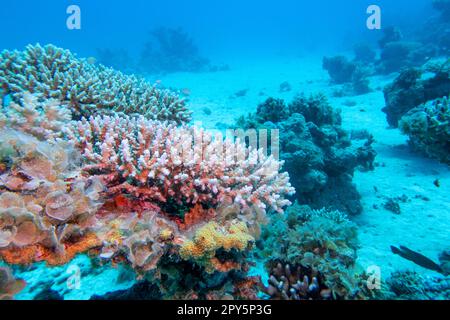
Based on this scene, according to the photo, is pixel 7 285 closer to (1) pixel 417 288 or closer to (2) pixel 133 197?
(2) pixel 133 197

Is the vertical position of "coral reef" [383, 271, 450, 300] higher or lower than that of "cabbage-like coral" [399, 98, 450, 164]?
lower

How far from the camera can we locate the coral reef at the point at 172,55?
3022 cm

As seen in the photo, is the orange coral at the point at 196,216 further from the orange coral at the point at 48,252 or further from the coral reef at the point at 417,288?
the coral reef at the point at 417,288

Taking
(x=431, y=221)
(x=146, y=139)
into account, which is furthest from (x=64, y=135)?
(x=431, y=221)

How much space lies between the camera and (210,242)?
8.18 feet

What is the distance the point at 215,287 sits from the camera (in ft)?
9.89

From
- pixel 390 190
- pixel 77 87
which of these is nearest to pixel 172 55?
pixel 77 87

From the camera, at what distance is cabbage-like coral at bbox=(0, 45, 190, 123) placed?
475 centimetres

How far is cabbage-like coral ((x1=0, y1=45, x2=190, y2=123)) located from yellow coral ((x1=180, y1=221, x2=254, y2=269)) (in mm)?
2984

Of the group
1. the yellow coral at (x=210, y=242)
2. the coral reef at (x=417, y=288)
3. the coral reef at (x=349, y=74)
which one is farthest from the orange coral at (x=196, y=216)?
the coral reef at (x=349, y=74)

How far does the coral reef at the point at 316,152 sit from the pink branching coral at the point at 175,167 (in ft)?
8.32

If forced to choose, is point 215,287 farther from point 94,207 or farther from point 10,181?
point 10,181

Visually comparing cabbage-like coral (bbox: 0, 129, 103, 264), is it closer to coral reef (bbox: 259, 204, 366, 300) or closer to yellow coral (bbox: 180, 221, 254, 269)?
yellow coral (bbox: 180, 221, 254, 269)

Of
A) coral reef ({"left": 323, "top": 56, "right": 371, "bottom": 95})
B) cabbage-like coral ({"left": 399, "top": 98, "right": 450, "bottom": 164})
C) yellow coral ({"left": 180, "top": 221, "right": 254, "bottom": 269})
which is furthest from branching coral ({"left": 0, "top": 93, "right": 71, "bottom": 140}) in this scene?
coral reef ({"left": 323, "top": 56, "right": 371, "bottom": 95})
